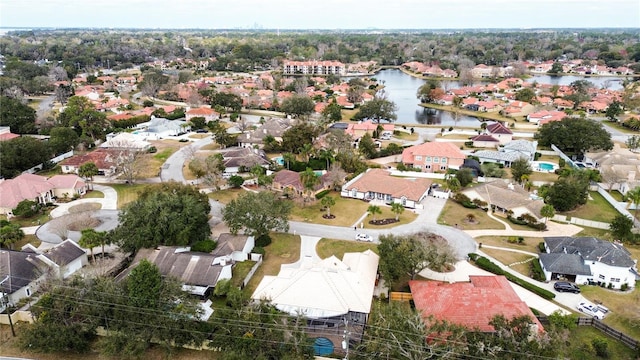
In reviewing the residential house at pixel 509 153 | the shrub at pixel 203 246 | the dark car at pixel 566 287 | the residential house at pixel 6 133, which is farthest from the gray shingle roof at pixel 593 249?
the residential house at pixel 6 133

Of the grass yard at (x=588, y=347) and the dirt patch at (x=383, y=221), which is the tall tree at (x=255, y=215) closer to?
the dirt patch at (x=383, y=221)

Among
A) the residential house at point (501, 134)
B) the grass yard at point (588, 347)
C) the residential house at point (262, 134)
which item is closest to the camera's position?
the grass yard at point (588, 347)

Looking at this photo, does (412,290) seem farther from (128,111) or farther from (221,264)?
(128,111)

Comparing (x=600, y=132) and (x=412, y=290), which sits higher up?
(x=600, y=132)

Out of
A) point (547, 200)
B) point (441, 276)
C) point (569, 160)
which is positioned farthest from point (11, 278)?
point (569, 160)

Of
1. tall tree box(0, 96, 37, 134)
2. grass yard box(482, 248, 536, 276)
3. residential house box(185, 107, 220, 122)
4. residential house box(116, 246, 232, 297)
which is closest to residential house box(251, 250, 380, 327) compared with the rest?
residential house box(116, 246, 232, 297)

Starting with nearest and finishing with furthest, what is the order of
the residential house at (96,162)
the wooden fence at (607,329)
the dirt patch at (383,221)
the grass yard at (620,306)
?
the wooden fence at (607,329) < the grass yard at (620,306) < the dirt patch at (383,221) < the residential house at (96,162)
